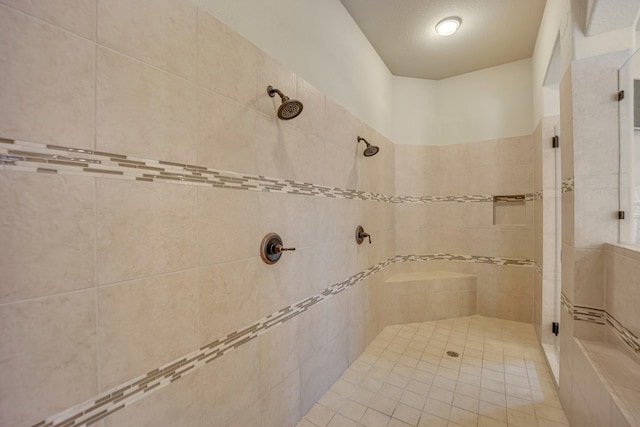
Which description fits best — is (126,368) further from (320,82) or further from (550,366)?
(550,366)

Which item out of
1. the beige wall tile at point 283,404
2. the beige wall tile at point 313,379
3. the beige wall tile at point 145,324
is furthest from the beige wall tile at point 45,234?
the beige wall tile at point 313,379

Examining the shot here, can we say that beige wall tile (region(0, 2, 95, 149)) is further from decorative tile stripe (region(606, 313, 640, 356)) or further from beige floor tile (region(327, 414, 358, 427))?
decorative tile stripe (region(606, 313, 640, 356))

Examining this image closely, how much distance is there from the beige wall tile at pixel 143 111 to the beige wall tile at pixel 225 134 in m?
0.04

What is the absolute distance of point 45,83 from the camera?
655 mm

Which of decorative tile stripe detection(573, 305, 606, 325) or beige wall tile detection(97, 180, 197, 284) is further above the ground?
beige wall tile detection(97, 180, 197, 284)

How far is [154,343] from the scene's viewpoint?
88cm

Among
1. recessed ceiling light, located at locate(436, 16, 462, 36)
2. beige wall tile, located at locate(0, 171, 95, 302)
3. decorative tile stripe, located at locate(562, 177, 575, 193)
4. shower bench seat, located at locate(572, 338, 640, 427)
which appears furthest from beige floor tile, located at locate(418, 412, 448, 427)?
recessed ceiling light, located at locate(436, 16, 462, 36)

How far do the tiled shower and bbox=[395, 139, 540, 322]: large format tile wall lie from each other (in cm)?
151

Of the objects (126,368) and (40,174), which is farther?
(126,368)

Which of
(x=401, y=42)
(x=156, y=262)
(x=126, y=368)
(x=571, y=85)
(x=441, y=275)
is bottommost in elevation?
(x=441, y=275)

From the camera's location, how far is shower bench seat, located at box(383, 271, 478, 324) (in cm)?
282

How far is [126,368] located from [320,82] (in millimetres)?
1742

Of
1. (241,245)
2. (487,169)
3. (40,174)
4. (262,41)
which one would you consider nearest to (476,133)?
(487,169)

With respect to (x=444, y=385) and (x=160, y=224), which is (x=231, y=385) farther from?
(x=444, y=385)
